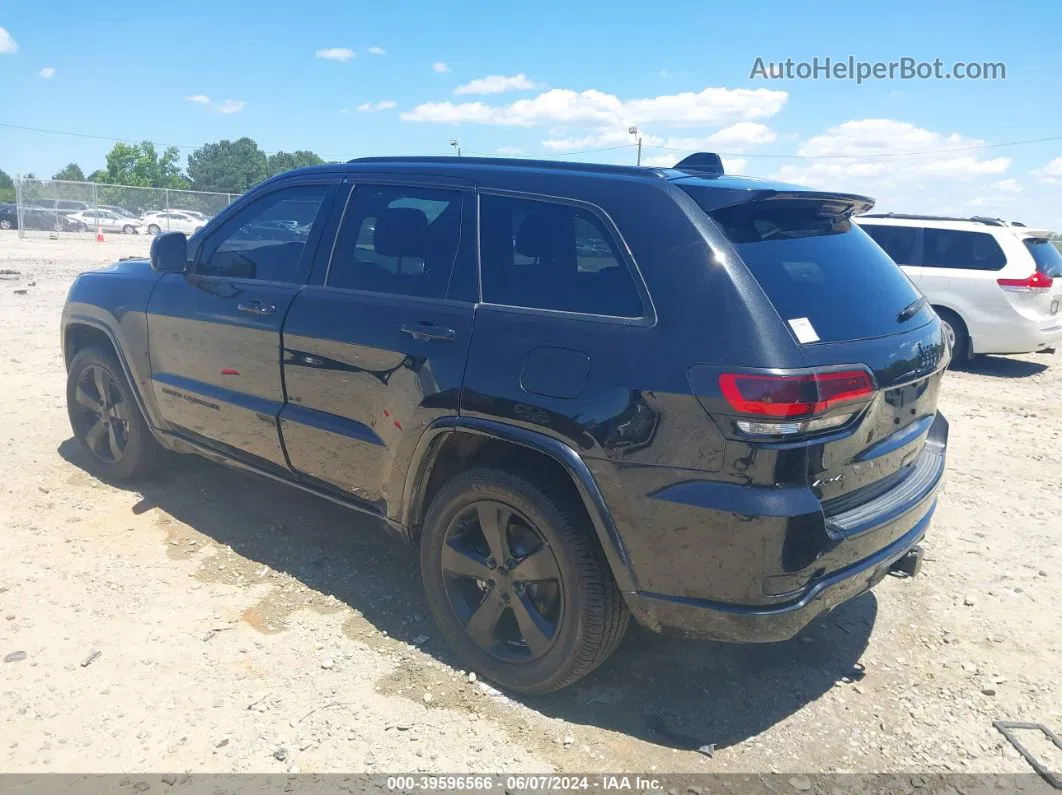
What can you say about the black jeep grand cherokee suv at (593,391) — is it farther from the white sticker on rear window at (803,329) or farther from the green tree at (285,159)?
the green tree at (285,159)

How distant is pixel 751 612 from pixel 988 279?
895 cm

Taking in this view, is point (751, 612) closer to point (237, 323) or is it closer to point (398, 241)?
Answer: point (398, 241)

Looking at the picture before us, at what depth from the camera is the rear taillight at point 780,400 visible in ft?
7.75

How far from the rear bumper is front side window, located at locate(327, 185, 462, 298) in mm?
1455

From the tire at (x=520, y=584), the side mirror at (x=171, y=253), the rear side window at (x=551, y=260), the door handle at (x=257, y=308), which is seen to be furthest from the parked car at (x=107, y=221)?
the tire at (x=520, y=584)

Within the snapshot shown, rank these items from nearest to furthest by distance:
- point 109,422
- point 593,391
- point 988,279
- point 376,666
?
point 593,391 < point 376,666 < point 109,422 < point 988,279

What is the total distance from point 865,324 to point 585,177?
43.8 inches

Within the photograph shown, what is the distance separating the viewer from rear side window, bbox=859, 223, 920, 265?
33.9 ft

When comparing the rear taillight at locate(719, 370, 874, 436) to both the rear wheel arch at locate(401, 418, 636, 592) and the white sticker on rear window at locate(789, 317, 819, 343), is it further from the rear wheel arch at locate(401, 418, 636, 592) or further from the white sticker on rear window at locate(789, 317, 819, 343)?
the rear wheel arch at locate(401, 418, 636, 592)

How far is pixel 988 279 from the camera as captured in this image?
31.9ft

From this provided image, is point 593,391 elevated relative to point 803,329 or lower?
lower

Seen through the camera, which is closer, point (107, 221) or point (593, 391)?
point (593, 391)

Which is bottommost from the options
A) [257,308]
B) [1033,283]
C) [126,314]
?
[126,314]

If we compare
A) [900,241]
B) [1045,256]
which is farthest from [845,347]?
[1045,256]
